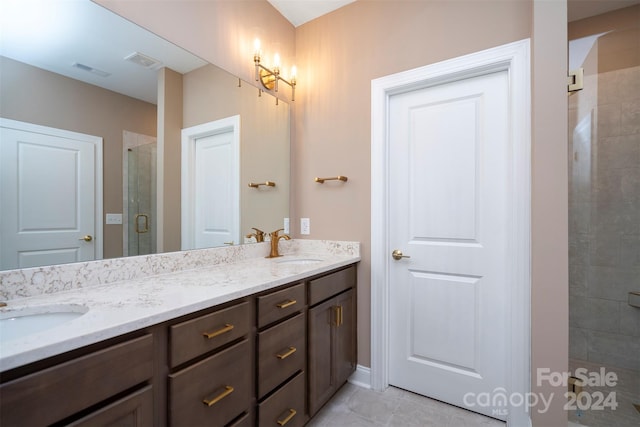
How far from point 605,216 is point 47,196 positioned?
318 cm

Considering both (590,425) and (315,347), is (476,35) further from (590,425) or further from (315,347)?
(590,425)

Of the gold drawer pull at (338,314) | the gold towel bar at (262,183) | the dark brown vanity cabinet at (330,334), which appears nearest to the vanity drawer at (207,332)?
the dark brown vanity cabinet at (330,334)

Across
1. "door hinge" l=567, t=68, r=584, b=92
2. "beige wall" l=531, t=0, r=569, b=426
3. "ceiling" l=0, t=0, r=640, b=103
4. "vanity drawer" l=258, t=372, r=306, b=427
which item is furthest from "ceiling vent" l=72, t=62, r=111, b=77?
"door hinge" l=567, t=68, r=584, b=92

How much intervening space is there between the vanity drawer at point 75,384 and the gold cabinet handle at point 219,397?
259 mm

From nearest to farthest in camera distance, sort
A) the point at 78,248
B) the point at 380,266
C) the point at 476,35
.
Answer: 1. the point at 78,248
2. the point at 476,35
3. the point at 380,266

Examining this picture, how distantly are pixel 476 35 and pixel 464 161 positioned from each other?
0.72 m

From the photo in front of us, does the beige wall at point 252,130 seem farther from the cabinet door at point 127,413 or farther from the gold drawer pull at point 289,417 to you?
the cabinet door at point 127,413

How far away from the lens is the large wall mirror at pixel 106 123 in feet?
3.38

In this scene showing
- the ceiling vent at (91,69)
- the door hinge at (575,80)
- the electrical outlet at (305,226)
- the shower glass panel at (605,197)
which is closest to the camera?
the ceiling vent at (91,69)

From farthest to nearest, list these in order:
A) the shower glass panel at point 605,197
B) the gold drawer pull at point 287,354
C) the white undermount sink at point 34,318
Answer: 1. the shower glass panel at point 605,197
2. the gold drawer pull at point 287,354
3. the white undermount sink at point 34,318

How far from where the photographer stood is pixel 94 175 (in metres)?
1.22

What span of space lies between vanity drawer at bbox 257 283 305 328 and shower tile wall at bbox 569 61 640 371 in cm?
203

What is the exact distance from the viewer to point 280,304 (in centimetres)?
132

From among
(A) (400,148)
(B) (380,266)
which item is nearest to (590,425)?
(B) (380,266)
